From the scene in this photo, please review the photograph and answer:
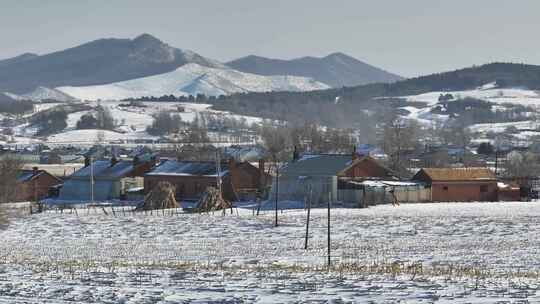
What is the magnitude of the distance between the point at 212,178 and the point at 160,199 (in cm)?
988

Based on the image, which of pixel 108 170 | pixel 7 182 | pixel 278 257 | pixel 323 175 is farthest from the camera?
pixel 108 170

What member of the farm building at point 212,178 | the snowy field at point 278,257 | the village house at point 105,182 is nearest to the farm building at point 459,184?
the snowy field at point 278,257

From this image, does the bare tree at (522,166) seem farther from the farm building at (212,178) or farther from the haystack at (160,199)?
the haystack at (160,199)

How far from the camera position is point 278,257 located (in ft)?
106

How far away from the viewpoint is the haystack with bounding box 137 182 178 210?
209ft

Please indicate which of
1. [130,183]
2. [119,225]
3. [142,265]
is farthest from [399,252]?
[130,183]

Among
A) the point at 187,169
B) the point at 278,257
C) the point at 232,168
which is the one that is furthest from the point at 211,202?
the point at 278,257

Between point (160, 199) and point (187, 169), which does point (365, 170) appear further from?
point (160, 199)

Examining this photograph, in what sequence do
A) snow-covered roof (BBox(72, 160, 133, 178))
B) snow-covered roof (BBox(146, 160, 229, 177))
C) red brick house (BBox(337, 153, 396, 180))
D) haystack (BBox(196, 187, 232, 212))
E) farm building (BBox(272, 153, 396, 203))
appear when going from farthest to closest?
snow-covered roof (BBox(72, 160, 133, 178)) → snow-covered roof (BBox(146, 160, 229, 177)) → red brick house (BBox(337, 153, 396, 180)) → farm building (BBox(272, 153, 396, 203)) → haystack (BBox(196, 187, 232, 212))

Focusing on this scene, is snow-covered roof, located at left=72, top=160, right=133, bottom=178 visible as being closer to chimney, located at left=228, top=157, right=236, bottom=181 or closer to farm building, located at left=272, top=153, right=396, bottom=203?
chimney, located at left=228, top=157, right=236, bottom=181

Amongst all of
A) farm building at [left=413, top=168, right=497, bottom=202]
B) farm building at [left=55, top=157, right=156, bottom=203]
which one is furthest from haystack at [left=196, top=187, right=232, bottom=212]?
farm building at [left=55, top=157, right=156, bottom=203]

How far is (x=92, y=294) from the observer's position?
20.6 m

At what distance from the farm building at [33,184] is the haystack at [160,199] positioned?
18719mm

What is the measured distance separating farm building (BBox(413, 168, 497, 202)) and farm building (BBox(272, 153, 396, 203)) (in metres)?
3.09
